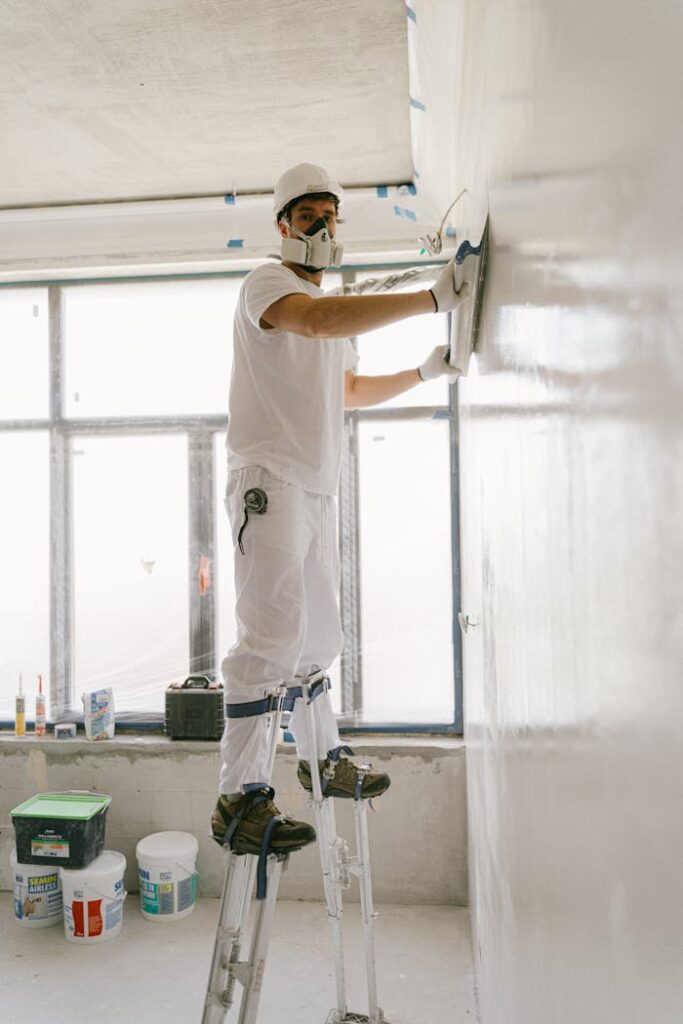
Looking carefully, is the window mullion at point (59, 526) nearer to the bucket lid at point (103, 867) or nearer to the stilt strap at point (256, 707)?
the bucket lid at point (103, 867)

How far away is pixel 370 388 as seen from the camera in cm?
233

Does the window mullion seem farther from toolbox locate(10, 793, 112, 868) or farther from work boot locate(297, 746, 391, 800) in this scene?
work boot locate(297, 746, 391, 800)

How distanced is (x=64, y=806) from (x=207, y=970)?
3.09ft

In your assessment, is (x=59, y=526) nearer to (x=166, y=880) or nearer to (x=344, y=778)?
(x=166, y=880)

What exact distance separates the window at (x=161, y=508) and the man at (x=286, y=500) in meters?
1.44

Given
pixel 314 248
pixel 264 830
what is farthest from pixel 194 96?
pixel 264 830

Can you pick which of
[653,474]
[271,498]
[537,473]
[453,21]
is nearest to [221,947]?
[271,498]

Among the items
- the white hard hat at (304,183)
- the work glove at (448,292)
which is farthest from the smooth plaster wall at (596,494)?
the white hard hat at (304,183)

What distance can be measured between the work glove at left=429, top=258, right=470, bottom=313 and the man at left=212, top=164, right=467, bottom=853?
0.25 m

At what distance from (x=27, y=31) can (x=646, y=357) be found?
2.56 meters

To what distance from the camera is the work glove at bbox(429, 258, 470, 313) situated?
1.34 m

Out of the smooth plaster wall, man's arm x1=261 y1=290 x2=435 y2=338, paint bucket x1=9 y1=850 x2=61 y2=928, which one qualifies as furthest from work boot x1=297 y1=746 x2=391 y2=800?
paint bucket x1=9 y1=850 x2=61 y2=928

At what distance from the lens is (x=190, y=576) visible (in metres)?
3.77

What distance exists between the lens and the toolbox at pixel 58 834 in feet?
10.5
